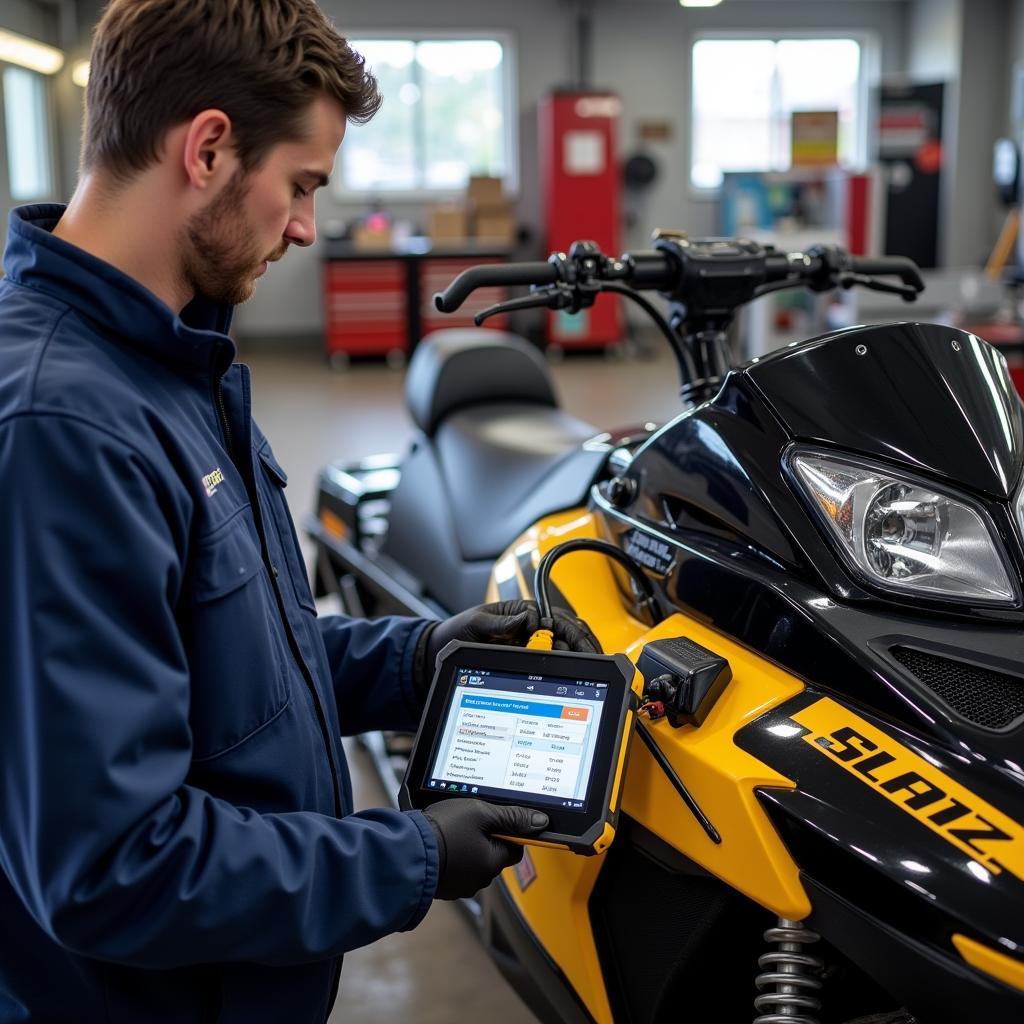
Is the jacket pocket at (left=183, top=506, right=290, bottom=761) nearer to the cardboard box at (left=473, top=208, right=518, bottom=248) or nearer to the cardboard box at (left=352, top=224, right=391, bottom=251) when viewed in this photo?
the cardboard box at (left=352, top=224, right=391, bottom=251)

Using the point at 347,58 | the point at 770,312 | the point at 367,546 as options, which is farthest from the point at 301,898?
the point at 770,312

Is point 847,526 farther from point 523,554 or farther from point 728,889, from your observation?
point 523,554

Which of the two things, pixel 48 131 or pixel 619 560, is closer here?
pixel 619 560

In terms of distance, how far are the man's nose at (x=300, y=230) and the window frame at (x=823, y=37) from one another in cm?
936

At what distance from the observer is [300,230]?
1000 millimetres

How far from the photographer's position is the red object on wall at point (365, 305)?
882cm

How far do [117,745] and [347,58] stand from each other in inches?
23.4

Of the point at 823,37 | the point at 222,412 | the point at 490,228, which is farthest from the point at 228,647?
the point at 823,37

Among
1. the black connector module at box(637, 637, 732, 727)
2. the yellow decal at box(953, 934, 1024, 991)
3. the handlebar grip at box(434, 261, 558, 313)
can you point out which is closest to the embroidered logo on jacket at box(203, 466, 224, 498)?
the black connector module at box(637, 637, 732, 727)

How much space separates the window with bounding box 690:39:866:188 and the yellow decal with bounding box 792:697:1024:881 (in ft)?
32.3

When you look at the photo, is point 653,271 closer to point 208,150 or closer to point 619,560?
point 619,560

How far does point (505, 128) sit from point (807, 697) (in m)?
9.57

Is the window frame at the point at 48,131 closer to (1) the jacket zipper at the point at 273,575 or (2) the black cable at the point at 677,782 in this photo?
(1) the jacket zipper at the point at 273,575

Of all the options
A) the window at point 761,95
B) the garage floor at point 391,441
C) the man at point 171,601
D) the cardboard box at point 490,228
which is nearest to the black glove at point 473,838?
the man at point 171,601
